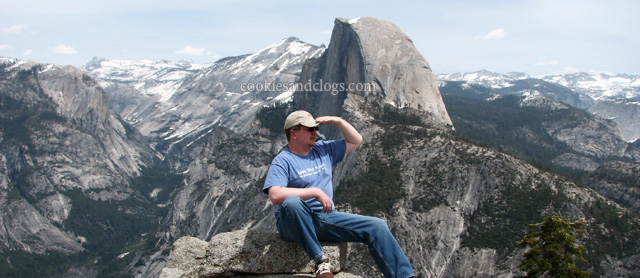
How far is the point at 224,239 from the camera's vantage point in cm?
1452

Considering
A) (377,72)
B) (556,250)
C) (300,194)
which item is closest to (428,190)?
(377,72)

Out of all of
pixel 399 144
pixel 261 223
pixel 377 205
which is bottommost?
pixel 261 223

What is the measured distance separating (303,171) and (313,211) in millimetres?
1188

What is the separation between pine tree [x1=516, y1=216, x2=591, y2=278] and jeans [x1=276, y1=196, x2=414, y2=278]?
16.4 metres

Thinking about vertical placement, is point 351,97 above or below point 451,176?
above

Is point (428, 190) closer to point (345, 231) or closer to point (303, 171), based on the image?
point (345, 231)

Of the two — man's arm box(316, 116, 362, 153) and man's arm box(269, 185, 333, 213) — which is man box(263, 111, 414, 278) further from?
man's arm box(316, 116, 362, 153)

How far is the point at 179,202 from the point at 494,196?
134m

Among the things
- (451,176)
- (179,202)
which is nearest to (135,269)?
(179,202)

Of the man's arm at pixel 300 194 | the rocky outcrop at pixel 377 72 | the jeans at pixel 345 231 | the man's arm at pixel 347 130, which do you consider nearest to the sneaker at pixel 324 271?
the jeans at pixel 345 231

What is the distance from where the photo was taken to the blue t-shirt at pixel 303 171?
1276cm

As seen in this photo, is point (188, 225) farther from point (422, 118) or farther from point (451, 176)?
point (451, 176)

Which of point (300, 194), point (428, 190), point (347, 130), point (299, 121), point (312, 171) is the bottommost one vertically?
point (428, 190)

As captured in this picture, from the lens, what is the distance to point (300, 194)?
40.3 ft
